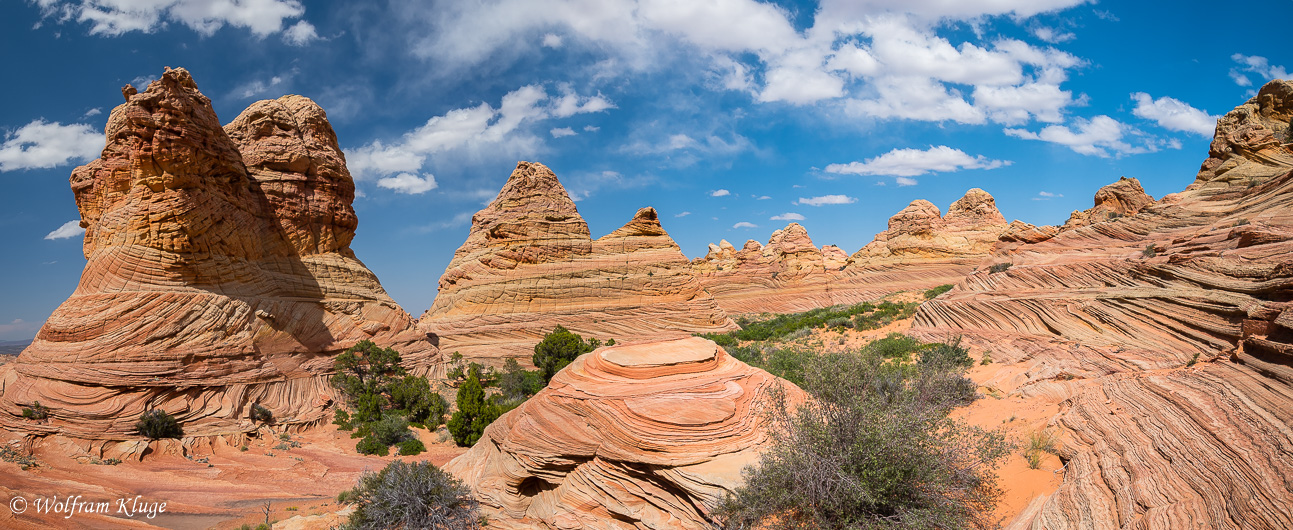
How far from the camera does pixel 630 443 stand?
23.1ft

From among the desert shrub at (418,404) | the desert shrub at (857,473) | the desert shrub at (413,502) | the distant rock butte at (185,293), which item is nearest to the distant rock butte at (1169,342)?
the desert shrub at (857,473)

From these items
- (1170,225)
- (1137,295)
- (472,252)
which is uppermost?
(472,252)

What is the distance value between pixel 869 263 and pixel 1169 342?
34.7 meters

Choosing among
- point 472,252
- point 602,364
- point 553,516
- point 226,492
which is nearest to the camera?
point 553,516

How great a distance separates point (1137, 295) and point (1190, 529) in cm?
976

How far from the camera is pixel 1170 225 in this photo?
17.0m

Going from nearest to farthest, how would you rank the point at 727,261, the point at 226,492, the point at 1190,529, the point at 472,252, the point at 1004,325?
1. the point at 1190,529
2. the point at 226,492
3. the point at 1004,325
4. the point at 472,252
5. the point at 727,261

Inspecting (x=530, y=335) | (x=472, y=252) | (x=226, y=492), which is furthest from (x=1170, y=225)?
(x=472, y=252)

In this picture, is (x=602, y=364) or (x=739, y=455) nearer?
(x=739, y=455)

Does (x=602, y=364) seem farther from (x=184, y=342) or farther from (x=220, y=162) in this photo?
(x=220, y=162)

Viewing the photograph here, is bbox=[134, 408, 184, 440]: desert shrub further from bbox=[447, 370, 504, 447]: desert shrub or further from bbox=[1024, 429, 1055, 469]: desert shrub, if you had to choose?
bbox=[1024, 429, 1055, 469]: desert shrub

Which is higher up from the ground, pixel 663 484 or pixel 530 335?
pixel 530 335

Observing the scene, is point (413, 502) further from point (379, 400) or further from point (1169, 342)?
point (1169, 342)

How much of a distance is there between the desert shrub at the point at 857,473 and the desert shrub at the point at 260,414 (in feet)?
53.5
